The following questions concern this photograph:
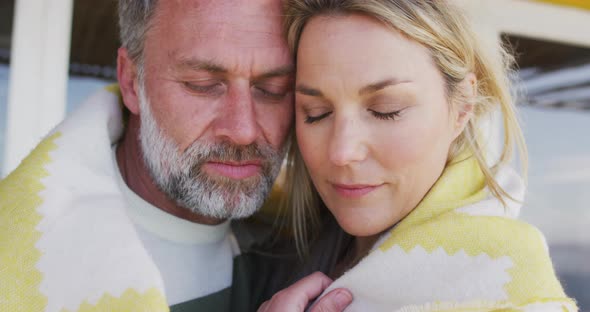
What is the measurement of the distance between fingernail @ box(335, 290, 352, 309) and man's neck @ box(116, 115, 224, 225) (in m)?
0.58

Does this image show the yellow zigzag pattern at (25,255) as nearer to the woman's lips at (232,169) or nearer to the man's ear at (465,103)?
the woman's lips at (232,169)

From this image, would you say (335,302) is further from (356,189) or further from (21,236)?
(21,236)

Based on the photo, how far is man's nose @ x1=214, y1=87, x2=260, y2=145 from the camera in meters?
1.51

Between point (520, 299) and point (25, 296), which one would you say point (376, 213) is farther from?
point (25, 296)

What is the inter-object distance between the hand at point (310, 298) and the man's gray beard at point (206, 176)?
338 mm

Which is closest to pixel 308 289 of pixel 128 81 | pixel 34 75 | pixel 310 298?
pixel 310 298

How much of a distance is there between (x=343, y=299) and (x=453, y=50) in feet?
1.87

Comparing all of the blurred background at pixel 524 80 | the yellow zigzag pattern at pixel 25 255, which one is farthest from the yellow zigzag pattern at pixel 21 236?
the blurred background at pixel 524 80

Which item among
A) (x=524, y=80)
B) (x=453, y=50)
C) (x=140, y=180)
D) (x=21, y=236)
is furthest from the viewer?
(x=524, y=80)

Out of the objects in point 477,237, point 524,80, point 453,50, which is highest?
point 453,50

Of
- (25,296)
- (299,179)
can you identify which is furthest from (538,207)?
(25,296)

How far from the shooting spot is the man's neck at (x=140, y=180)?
1.70 metres

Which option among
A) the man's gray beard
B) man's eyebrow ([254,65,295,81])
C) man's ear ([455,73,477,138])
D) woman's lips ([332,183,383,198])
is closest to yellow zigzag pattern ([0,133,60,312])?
the man's gray beard

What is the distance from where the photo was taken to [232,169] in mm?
1587
